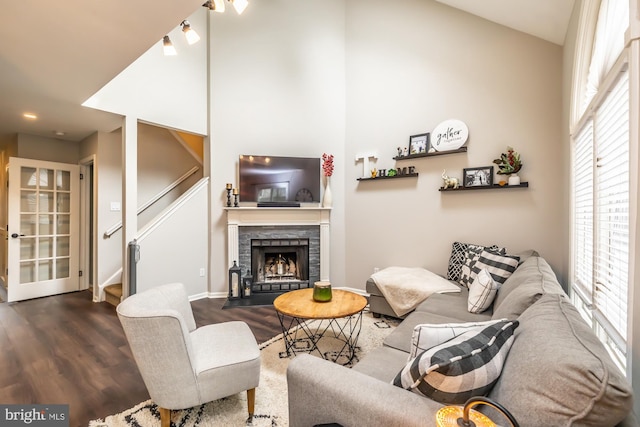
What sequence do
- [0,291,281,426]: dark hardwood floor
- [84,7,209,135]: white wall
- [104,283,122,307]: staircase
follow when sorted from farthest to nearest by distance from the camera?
[104,283,122,307]: staircase → [84,7,209,135]: white wall → [0,291,281,426]: dark hardwood floor

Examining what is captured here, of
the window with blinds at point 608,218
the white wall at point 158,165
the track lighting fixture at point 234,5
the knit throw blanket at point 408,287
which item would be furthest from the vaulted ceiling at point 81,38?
the knit throw blanket at point 408,287

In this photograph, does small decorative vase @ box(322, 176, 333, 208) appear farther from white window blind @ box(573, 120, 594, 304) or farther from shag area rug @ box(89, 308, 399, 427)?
white window blind @ box(573, 120, 594, 304)

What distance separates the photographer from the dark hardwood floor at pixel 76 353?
1856 mm

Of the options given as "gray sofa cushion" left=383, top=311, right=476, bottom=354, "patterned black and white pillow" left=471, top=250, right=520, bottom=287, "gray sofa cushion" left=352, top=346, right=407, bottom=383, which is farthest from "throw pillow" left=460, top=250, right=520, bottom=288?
"gray sofa cushion" left=352, top=346, right=407, bottom=383

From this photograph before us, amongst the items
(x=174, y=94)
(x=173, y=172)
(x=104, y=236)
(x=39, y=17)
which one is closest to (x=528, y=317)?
(x=39, y=17)

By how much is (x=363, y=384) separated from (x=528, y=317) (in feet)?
2.47

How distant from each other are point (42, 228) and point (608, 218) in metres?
6.07

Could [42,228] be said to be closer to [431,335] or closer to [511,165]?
[431,335]

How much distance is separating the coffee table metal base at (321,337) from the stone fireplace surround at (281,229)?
1102 millimetres

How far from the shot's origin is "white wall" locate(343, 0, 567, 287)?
2.91 m

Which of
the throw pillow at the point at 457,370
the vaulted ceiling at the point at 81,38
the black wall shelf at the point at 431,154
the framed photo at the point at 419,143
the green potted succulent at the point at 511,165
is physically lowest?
the throw pillow at the point at 457,370

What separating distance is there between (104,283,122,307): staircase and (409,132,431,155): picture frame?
13.6 ft

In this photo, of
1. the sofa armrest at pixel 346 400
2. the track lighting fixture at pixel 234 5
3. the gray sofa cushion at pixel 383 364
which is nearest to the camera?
the sofa armrest at pixel 346 400

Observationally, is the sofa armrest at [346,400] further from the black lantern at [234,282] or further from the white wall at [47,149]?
the white wall at [47,149]
